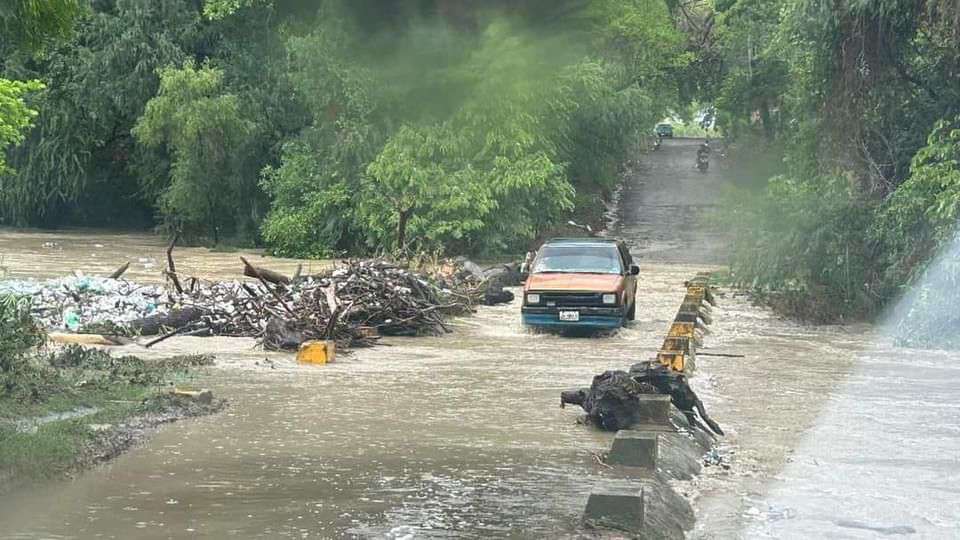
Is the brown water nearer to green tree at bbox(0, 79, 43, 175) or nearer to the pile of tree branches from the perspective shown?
the pile of tree branches

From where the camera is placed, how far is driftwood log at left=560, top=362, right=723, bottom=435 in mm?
12945

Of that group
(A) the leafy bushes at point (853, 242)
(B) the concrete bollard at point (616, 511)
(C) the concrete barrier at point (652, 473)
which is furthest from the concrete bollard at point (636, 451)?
(A) the leafy bushes at point (853, 242)

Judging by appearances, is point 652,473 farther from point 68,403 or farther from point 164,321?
point 164,321

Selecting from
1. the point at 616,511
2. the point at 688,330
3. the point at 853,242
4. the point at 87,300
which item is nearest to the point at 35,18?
the point at 616,511

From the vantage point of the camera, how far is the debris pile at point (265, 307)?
64.3 ft

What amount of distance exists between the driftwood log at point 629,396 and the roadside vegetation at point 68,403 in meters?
4.03

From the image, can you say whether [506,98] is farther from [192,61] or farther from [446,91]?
[192,61]

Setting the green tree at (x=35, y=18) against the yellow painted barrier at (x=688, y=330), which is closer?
the green tree at (x=35, y=18)

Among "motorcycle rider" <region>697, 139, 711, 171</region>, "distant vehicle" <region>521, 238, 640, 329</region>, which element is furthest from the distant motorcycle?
"distant vehicle" <region>521, 238, 640, 329</region>

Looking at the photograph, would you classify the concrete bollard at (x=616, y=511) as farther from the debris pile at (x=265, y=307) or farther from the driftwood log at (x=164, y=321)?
the driftwood log at (x=164, y=321)

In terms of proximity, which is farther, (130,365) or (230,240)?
(230,240)

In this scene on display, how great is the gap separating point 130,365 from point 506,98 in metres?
13.2

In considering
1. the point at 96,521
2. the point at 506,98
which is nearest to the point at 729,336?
the point at 96,521

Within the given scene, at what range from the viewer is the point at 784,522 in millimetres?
9898
